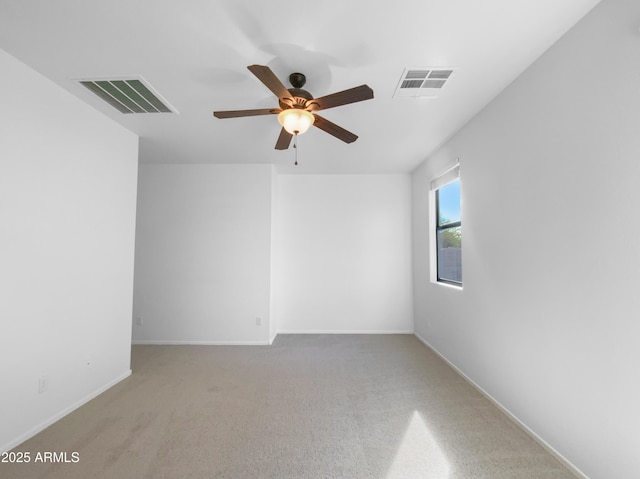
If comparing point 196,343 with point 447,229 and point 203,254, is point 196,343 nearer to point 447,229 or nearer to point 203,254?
point 203,254

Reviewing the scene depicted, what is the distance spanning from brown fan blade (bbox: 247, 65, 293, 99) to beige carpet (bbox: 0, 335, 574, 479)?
7.58 feet

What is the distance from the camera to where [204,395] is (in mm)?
2842

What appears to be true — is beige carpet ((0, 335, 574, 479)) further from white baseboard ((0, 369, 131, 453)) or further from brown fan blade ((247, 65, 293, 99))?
brown fan blade ((247, 65, 293, 99))

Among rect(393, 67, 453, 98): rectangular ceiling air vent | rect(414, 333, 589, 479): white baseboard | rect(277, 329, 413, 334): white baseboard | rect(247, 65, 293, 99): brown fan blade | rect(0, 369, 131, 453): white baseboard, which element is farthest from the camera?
rect(277, 329, 413, 334): white baseboard

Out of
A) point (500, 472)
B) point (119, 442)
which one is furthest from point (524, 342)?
point (119, 442)

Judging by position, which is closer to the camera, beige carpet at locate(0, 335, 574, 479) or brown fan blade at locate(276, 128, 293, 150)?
beige carpet at locate(0, 335, 574, 479)

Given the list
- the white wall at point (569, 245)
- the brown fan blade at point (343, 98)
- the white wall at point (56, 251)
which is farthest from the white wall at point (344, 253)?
the brown fan blade at point (343, 98)

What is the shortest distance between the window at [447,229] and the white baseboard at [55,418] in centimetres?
388

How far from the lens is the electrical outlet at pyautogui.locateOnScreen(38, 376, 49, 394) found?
2.26 meters

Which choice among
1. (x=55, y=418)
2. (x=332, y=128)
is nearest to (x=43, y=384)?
(x=55, y=418)

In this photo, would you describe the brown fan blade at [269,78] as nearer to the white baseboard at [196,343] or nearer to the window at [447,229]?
the window at [447,229]

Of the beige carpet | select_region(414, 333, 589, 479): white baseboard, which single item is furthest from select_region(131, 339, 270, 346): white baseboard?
select_region(414, 333, 589, 479): white baseboard

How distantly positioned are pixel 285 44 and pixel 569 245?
214 cm

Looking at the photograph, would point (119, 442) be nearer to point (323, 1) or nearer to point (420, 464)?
point (420, 464)
